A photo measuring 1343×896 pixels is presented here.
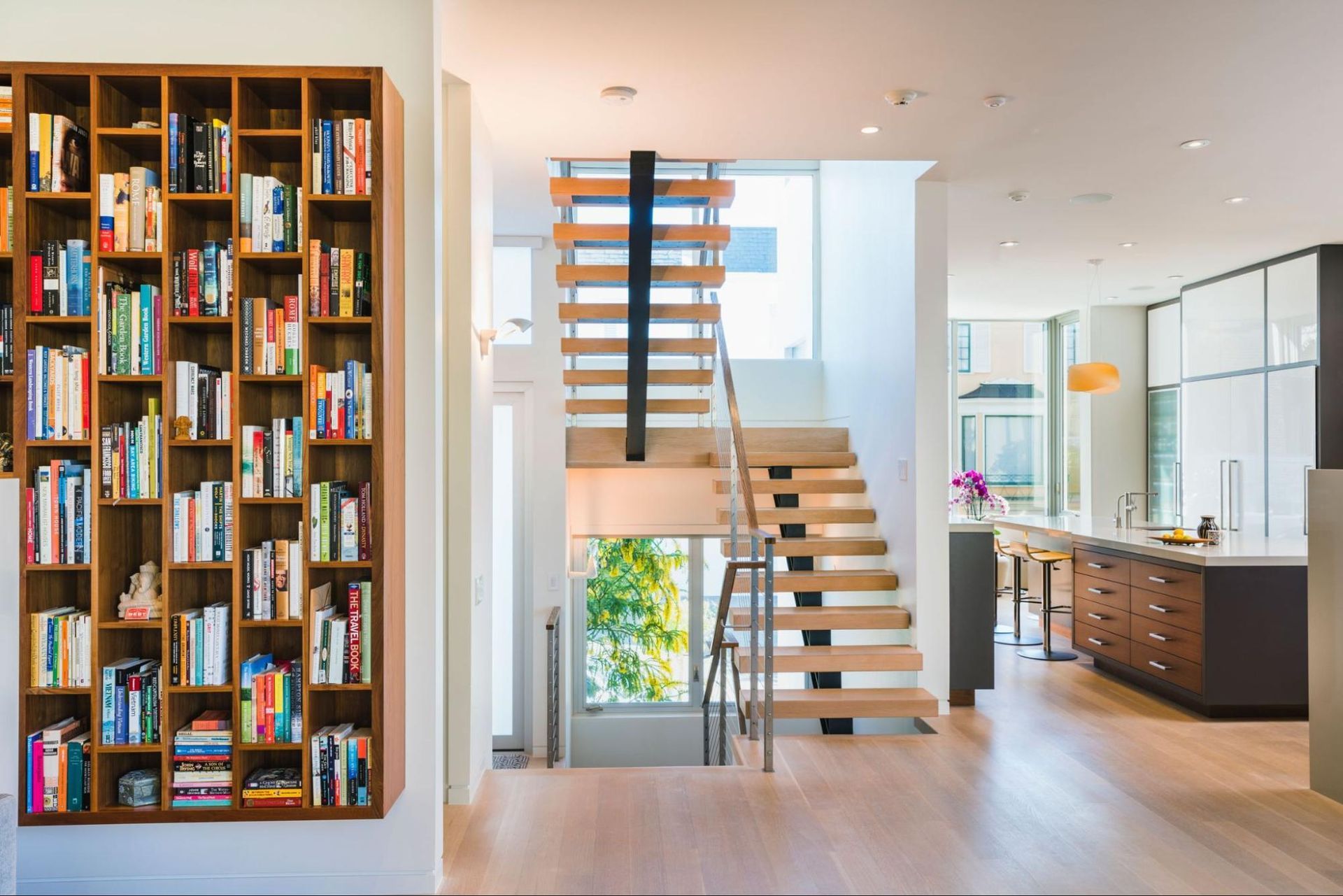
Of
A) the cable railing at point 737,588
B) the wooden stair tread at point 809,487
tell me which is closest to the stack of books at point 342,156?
the cable railing at point 737,588

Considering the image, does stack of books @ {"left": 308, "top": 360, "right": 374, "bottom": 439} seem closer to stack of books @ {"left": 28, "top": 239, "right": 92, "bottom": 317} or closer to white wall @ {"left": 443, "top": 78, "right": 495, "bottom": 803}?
stack of books @ {"left": 28, "top": 239, "right": 92, "bottom": 317}

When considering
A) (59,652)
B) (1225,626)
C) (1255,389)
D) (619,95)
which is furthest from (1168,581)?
(59,652)

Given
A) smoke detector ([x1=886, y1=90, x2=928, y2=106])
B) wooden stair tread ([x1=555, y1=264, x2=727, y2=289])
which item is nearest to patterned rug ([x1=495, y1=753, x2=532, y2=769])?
wooden stair tread ([x1=555, y1=264, x2=727, y2=289])

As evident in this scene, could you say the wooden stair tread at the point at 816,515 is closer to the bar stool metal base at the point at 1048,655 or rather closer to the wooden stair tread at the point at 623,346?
the wooden stair tread at the point at 623,346

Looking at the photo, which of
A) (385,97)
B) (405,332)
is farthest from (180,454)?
(385,97)

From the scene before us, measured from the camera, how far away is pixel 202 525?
2.70 metres

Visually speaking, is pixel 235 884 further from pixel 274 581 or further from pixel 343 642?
pixel 274 581

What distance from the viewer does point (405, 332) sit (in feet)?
9.65

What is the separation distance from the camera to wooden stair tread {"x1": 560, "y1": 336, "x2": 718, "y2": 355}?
6.01 m

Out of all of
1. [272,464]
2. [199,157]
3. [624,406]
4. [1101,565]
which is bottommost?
[1101,565]

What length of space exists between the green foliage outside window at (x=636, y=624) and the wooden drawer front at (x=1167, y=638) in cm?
327

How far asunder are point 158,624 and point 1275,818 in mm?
3977

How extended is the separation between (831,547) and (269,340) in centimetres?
387

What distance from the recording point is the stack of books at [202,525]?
8.83 ft
